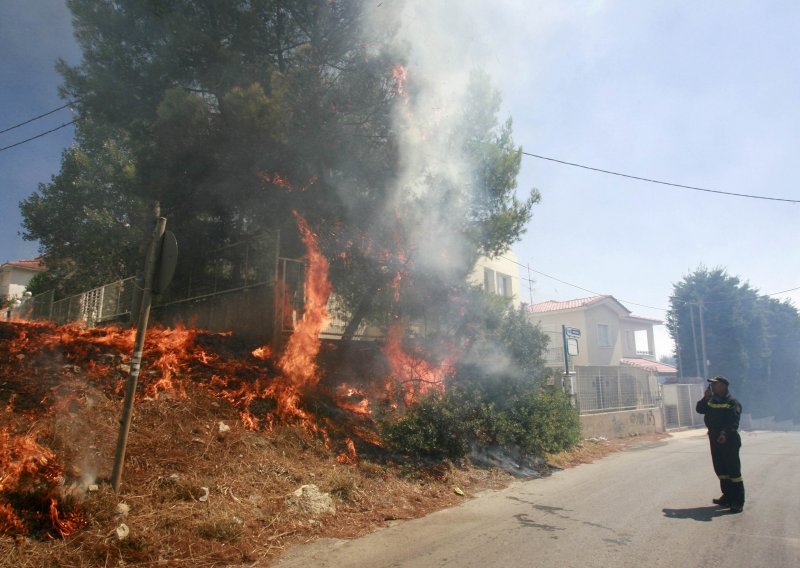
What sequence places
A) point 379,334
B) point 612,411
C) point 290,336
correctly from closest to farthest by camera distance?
point 290,336, point 379,334, point 612,411

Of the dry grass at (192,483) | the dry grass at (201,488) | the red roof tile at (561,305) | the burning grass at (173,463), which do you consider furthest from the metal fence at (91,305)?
the red roof tile at (561,305)

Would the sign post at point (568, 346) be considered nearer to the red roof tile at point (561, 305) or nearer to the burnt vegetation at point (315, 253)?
the burnt vegetation at point (315, 253)

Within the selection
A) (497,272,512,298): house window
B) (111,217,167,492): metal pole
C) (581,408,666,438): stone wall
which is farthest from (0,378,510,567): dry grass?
(497,272,512,298): house window

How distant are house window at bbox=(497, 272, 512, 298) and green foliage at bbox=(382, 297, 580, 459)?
14271 mm

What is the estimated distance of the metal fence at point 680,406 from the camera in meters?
23.1

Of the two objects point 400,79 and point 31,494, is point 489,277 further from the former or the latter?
point 31,494

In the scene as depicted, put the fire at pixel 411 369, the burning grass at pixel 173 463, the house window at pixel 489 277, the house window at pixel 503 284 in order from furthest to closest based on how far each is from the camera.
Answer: the house window at pixel 503 284 < the house window at pixel 489 277 < the fire at pixel 411 369 < the burning grass at pixel 173 463

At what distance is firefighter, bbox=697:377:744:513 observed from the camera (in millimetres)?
6461

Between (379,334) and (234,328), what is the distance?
11.7ft

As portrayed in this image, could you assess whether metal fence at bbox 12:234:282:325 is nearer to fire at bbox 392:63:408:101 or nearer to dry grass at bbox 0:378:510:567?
dry grass at bbox 0:378:510:567

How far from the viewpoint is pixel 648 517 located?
608 cm

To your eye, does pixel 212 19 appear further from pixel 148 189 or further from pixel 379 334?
pixel 379 334

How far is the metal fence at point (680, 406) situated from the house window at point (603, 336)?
6.20 metres

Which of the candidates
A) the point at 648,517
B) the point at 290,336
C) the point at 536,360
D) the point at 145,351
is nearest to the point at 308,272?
the point at 290,336
